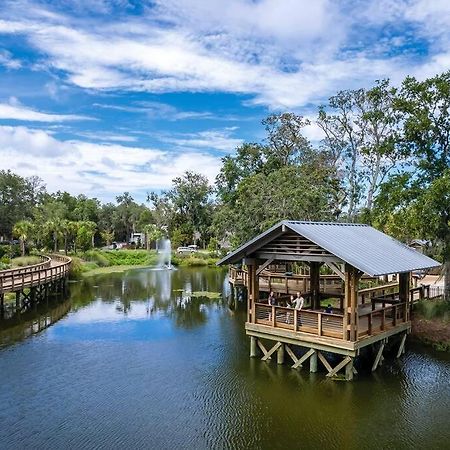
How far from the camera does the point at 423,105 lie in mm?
22469

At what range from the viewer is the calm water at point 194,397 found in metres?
11.4

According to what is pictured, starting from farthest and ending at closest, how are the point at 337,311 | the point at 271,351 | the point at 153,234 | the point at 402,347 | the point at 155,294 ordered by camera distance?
the point at 153,234 < the point at 155,294 < the point at 337,311 < the point at 402,347 < the point at 271,351

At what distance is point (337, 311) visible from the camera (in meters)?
19.2

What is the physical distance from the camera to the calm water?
37.5 feet

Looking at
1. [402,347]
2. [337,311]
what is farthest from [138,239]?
[402,347]

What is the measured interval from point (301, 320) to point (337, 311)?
A: 359 cm

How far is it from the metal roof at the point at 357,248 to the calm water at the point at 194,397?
3.77m

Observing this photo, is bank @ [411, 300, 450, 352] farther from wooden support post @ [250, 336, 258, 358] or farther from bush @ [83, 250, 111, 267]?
bush @ [83, 250, 111, 267]

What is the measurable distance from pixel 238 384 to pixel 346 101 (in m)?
26.7

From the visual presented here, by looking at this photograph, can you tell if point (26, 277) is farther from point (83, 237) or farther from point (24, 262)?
point (83, 237)

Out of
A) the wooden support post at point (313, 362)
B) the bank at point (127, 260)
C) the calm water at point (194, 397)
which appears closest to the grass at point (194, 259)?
the bank at point (127, 260)


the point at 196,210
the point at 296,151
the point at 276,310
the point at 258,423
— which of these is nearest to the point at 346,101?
the point at 296,151

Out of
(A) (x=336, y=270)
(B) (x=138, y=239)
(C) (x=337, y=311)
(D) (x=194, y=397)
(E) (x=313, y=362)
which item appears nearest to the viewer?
(D) (x=194, y=397)

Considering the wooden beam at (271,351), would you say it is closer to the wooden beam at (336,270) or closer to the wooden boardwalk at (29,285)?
the wooden beam at (336,270)
